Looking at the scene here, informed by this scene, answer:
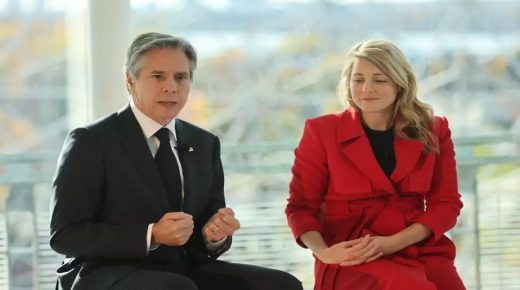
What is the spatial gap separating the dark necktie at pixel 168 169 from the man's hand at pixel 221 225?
123 mm

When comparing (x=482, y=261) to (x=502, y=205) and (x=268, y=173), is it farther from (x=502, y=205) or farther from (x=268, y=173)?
(x=268, y=173)

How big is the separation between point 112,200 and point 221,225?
32 cm

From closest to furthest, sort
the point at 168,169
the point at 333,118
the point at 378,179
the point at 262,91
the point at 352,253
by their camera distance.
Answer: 1. the point at 168,169
2. the point at 352,253
3. the point at 378,179
4. the point at 333,118
5. the point at 262,91

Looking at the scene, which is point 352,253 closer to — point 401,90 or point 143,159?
point 401,90

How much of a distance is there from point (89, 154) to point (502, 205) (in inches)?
73.8

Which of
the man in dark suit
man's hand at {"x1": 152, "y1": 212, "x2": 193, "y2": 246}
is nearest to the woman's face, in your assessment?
Result: the man in dark suit

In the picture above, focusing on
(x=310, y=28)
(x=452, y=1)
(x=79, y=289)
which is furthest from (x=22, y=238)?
(x=452, y=1)

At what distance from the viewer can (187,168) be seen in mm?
2844

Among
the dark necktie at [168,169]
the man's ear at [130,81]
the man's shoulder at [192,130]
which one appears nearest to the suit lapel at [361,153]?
the man's shoulder at [192,130]

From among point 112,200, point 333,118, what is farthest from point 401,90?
point 112,200

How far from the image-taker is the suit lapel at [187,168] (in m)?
2.82

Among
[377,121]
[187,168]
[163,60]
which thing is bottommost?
[187,168]

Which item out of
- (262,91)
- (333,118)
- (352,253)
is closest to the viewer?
(352,253)

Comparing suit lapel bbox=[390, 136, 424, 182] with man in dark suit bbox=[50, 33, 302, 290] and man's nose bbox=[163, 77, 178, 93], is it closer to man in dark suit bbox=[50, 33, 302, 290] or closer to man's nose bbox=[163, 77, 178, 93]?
man in dark suit bbox=[50, 33, 302, 290]
